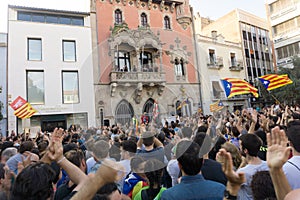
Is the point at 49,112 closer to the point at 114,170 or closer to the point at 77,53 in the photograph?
the point at 77,53

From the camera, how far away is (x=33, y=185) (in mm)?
1504

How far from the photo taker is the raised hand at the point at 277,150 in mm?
1613

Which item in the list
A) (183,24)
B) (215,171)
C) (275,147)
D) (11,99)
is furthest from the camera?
(11,99)

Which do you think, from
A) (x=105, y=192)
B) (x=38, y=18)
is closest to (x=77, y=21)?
(x=38, y=18)

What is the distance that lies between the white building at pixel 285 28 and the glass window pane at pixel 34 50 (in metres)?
29.4

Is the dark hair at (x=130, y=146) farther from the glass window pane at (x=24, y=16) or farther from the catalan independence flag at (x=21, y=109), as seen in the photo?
the glass window pane at (x=24, y=16)

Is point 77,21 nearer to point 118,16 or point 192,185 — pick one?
point 118,16

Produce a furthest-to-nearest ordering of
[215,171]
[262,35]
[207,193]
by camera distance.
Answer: [262,35]
[215,171]
[207,193]

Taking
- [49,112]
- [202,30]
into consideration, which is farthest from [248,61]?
[49,112]

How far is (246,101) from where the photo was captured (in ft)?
87.1

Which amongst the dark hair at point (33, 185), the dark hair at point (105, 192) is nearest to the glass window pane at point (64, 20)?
the dark hair at point (105, 192)

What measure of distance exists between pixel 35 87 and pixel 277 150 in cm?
1786

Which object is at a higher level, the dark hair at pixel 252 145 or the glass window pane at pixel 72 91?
the glass window pane at pixel 72 91

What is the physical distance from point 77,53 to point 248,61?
73.1 ft
